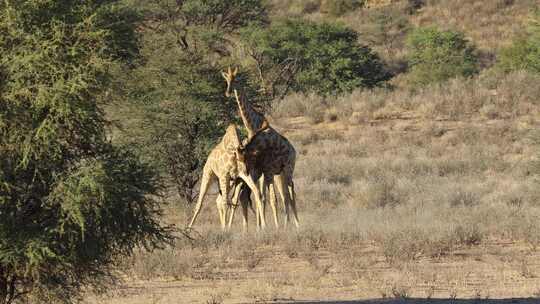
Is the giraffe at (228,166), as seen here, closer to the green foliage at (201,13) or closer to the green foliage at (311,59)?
the green foliage at (201,13)

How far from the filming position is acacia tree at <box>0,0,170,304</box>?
8750 millimetres

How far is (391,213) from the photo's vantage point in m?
18.3

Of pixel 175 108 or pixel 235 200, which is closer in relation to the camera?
pixel 235 200

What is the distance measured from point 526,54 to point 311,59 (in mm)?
8987

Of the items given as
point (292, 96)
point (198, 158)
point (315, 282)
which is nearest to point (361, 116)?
point (292, 96)

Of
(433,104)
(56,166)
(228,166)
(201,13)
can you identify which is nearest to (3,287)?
(56,166)

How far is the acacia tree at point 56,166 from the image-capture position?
28.7 feet

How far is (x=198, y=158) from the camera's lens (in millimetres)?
19953

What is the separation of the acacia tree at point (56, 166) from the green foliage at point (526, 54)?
30.4 m

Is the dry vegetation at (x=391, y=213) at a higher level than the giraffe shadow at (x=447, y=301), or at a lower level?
lower

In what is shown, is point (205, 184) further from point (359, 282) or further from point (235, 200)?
point (359, 282)

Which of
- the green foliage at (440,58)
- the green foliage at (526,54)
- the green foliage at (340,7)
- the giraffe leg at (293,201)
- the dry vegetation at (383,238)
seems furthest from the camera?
the green foliage at (340,7)

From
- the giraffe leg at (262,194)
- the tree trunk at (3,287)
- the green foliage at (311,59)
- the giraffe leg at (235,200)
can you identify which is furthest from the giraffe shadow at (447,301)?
the green foliage at (311,59)

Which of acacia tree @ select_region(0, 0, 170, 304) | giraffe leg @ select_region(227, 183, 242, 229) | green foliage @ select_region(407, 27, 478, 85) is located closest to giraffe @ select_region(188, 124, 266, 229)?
giraffe leg @ select_region(227, 183, 242, 229)
